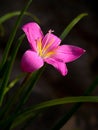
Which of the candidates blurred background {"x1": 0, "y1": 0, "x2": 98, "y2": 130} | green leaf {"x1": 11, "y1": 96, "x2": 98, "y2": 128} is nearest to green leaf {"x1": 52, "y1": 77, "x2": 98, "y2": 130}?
green leaf {"x1": 11, "y1": 96, "x2": 98, "y2": 128}

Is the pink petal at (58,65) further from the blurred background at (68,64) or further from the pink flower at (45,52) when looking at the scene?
the blurred background at (68,64)

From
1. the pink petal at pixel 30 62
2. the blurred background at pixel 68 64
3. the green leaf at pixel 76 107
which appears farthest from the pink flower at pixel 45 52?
the blurred background at pixel 68 64

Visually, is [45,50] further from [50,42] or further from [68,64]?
[68,64]

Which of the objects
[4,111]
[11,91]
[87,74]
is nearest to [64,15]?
[87,74]

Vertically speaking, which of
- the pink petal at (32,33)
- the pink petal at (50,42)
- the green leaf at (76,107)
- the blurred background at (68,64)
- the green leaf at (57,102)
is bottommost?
the blurred background at (68,64)

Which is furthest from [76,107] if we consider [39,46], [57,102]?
[39,46]

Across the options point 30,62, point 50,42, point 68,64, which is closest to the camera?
point 30,62

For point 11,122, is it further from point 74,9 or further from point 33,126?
point 74,9
